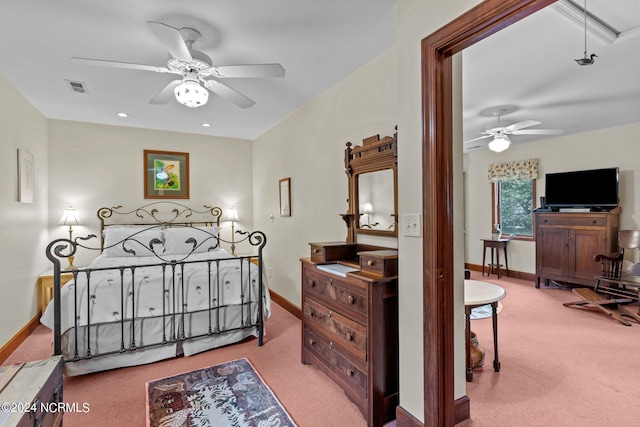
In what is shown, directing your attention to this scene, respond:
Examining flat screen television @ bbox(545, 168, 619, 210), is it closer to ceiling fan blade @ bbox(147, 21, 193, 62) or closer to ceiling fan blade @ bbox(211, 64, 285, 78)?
ceiling fan blade @ bbox(211, 64, 285, 78)

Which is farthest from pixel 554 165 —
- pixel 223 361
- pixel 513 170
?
pixel 223 361

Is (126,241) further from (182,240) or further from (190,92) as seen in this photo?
(190,92)

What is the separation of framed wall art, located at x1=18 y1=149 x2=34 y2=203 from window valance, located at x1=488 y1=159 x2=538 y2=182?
7113mm

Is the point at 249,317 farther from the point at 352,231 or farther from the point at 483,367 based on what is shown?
the point at 483,367

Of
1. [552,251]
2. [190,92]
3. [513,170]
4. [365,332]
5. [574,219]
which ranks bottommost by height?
[365,332]

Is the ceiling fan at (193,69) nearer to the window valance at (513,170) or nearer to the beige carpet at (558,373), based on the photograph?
the beige carpet at (558,373)

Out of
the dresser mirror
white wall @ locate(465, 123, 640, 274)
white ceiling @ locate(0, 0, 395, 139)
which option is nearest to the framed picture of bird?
white ceiling @ locate(0, 0, 395, 139)

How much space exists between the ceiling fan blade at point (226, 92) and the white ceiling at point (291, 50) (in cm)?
25

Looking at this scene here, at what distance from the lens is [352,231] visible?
2875mm

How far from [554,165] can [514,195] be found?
90 cm

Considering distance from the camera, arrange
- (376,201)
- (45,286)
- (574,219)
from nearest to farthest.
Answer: (376,201) < (45,286) < (574,219)

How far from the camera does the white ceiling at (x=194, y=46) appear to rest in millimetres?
2014

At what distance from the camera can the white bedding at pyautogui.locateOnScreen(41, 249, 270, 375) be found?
261 centimetres

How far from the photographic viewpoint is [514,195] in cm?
612
